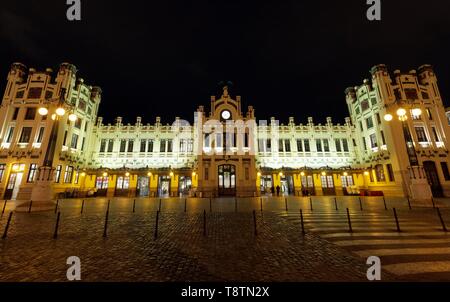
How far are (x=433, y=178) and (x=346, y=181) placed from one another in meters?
10.4

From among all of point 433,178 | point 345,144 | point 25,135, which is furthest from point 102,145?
point 433,178

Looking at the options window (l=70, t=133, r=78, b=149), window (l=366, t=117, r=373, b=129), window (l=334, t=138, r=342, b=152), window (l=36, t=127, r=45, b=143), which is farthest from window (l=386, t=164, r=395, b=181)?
window (l=36, t=127, r=45, b=143)

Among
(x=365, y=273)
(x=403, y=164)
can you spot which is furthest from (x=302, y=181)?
(x=365, y=273)

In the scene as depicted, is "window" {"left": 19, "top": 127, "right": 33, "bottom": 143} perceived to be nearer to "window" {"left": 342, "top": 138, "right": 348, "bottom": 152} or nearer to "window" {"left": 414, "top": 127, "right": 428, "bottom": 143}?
"window" {"left": 342, "top": 138, "right": 348, "bottom": 152}

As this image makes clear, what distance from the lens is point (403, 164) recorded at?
2673 cm

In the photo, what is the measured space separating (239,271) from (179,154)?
31628mm

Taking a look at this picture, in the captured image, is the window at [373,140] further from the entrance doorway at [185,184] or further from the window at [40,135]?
the window at [40,135]

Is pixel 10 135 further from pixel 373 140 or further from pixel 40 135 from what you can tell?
pixel 373 140

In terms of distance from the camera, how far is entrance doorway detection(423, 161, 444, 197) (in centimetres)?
2617

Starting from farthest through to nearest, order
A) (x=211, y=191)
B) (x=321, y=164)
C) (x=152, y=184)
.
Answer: (x=321, y=164) < (x=152, y=184) < (x=211, y=191)

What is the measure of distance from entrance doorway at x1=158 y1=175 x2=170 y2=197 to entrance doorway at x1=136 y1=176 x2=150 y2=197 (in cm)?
200

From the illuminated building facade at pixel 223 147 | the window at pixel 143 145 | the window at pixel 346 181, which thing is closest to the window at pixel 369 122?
the illuminated building facade at pixel 223 147

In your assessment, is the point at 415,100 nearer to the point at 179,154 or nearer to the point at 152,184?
the point at 179,154

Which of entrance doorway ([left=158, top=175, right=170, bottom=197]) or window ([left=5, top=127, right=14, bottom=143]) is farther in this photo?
entrance doorway ([left=158, top=175, right=170, bottom=197])
